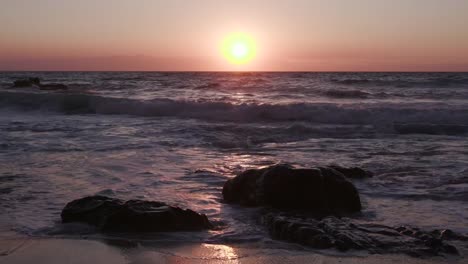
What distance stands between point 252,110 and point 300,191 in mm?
13607

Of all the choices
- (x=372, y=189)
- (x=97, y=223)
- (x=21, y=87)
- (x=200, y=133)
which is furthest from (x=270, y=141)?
(x=21, y=87)

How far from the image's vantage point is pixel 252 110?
19.1m

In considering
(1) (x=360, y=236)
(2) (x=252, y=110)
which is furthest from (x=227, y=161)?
(2) (x=252, y=110)

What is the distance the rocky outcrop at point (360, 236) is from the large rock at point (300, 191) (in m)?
0.54

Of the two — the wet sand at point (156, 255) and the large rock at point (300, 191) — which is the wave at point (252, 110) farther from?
the wet sand at point (156, 255)

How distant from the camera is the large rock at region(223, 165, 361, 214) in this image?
549cm

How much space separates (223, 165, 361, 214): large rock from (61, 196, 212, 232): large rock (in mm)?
960

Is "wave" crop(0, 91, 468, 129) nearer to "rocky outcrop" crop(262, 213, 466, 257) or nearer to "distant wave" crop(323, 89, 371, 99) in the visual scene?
"distant wave" crop(323, 89, 371, 99)

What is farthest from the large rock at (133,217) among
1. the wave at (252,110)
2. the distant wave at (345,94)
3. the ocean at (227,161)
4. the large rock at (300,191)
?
the distant wave at (345,94)

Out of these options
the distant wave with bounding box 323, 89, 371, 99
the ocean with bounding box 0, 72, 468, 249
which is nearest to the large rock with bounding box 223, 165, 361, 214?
the ocean with bounding box 0, 72, 468, 249

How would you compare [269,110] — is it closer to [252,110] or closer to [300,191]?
[252,110]

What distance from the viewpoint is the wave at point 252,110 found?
1689 cm

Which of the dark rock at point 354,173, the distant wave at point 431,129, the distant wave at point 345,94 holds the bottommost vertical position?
the distant wave at point 431,129

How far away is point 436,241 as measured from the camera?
425 cm
